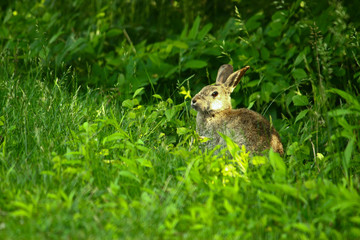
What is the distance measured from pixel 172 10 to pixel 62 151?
14.9 ft

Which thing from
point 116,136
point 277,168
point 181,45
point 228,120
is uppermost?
point 181,45

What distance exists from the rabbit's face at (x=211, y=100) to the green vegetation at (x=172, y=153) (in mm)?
243

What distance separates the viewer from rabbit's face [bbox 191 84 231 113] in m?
5.22

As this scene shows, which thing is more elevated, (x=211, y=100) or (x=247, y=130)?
(x=211, y=100)

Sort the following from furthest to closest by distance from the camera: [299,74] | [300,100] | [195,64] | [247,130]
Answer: [195,64], [299,74], [300,100], [247,130]

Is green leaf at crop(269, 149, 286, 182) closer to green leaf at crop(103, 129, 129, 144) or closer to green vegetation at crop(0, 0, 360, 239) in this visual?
green vegetation at crop(0, 0, 360, 239)

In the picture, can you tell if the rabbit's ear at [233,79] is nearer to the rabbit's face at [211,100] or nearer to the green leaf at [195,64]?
the rabbit's face at [211,100]

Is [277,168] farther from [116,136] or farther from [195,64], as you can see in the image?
[195,64]

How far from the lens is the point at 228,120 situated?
509 centimetres

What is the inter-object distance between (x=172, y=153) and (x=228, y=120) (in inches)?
39.4

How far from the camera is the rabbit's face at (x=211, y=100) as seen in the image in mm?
5224

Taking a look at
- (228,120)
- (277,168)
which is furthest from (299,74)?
(277,168)

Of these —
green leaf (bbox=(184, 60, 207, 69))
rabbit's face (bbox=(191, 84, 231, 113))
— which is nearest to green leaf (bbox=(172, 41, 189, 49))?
green leaf (bbox=(184, 60, 207, 69))

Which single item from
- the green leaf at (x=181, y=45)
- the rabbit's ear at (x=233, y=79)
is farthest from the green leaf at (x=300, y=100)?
the green leaf at (x=181, y=45)
